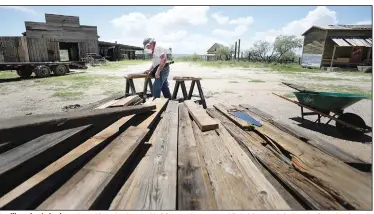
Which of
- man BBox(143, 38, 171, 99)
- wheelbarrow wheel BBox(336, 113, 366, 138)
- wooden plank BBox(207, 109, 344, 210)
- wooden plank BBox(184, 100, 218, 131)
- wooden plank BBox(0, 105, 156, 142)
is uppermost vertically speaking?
man BBox(143, 38, 171, 99)

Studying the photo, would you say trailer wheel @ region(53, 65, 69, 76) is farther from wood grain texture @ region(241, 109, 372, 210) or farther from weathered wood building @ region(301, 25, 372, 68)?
weathered wood building @ region(301, 25, 372, 68)

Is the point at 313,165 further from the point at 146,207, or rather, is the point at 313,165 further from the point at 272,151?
the point at 146,207

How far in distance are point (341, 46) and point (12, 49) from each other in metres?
31.9

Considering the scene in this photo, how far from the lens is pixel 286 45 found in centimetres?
5350

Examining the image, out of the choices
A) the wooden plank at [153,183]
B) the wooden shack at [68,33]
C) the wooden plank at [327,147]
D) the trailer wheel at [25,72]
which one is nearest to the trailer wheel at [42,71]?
the trailer wheel at [25,72]

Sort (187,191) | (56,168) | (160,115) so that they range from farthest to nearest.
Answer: (160,115), (56,168), (187,191)

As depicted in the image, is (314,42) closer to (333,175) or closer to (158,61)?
(158,61)

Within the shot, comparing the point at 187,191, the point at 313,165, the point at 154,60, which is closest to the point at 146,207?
the point at 187,191

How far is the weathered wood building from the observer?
24.3 metres

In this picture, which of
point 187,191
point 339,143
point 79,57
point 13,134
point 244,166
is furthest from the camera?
point 79,57

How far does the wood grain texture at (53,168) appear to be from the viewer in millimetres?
1424

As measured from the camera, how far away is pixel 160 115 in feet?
12.5

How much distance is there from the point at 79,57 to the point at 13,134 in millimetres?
31247

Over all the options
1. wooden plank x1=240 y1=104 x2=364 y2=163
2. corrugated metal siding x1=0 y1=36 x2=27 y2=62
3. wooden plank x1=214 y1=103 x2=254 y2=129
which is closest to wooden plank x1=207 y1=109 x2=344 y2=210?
wooden plank x1=214 y1=103 x2=254 y2=129
